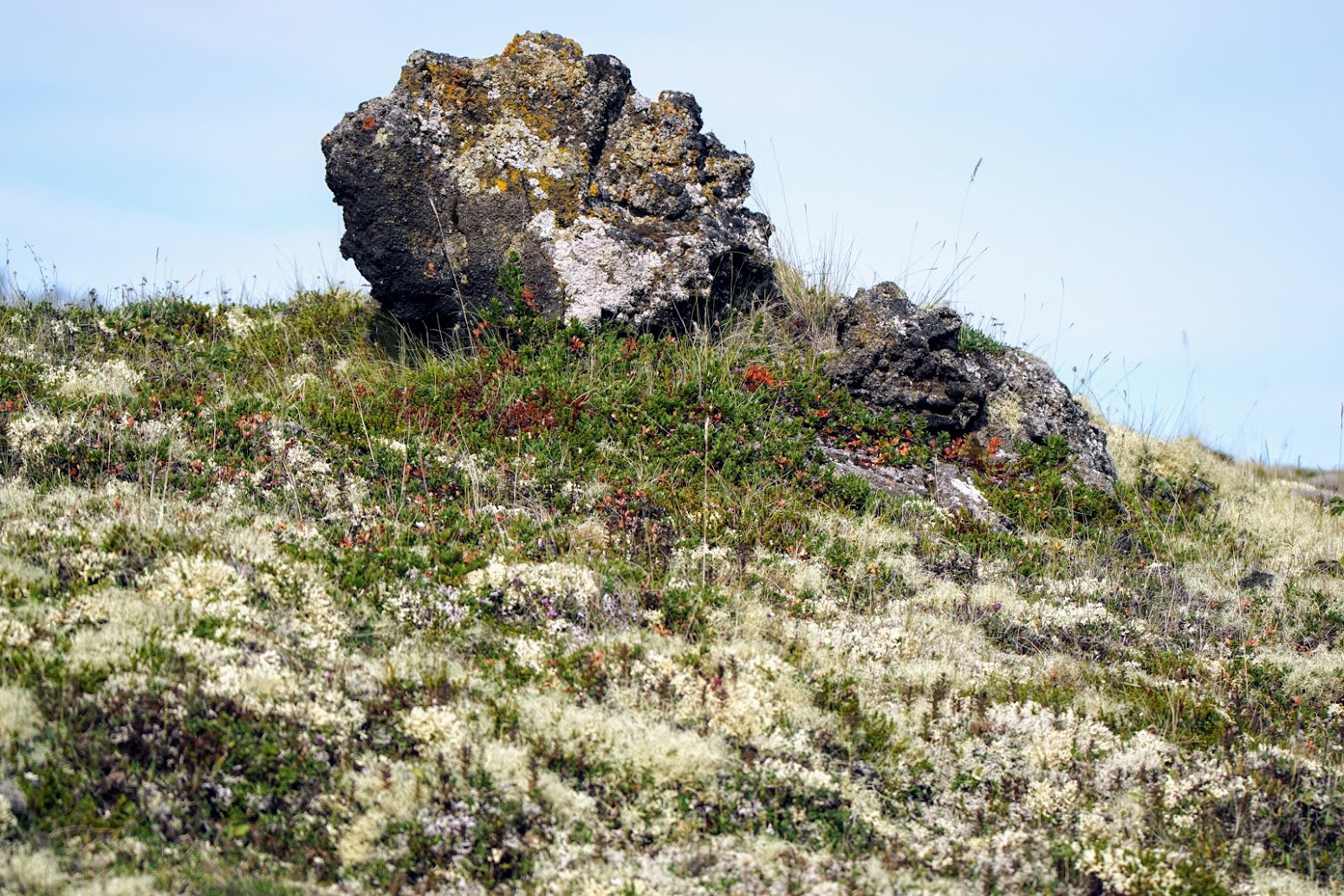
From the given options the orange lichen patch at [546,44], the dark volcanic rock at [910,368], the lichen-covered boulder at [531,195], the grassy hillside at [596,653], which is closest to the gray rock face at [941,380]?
the dark volcanic rock at [910,368]

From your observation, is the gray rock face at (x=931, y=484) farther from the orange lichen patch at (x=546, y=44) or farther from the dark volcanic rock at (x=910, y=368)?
the orange lichen patch at (x=546, y=44)

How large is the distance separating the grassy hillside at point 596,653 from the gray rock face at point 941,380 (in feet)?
1.98

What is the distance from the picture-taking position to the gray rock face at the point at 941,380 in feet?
36.7

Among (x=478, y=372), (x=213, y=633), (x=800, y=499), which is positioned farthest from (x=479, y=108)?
(x=213, y=633)

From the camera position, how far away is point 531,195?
11305 millimetres

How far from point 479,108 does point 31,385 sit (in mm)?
5301

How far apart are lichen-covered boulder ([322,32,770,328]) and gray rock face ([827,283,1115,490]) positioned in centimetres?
163

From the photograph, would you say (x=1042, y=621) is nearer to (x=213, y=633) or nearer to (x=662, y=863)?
(x=662, y=863)

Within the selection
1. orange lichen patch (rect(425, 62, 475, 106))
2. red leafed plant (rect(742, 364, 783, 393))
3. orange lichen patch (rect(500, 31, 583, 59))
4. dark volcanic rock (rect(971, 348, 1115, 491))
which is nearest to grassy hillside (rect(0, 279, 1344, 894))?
red leafed plant (rect(742, 364, 783, 393))

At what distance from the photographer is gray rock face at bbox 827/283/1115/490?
11180 mm

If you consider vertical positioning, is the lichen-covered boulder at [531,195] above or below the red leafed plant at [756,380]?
above

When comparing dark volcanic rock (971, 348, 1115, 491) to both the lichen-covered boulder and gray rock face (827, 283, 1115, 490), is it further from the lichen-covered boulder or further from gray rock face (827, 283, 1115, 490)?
the lichen-covered boulder

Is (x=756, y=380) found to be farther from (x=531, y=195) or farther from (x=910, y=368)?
(x=531, y=195)

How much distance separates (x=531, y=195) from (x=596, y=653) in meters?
6.64
